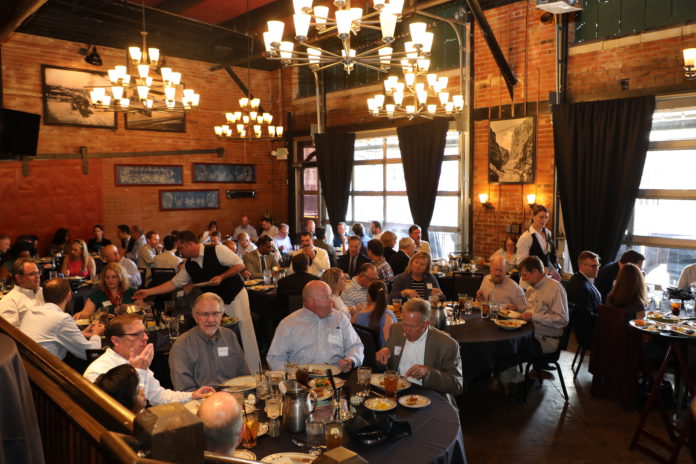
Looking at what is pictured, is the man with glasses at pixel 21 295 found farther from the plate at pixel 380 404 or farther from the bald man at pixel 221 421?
the bald man at pixel 221 421

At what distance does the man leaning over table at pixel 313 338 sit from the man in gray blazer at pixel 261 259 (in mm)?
4016

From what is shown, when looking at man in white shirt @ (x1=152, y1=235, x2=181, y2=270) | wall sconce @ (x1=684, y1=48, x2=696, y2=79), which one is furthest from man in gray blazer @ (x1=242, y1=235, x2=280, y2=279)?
wall sconce @ (x1=684, y1=48, x2=696, y2=79)

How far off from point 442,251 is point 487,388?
5.11 meters

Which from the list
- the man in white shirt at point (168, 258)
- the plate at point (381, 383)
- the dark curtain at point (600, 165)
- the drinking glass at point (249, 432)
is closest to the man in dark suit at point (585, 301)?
the dark curtain at point (600, 165)

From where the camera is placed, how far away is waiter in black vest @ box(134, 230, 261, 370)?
544 cm

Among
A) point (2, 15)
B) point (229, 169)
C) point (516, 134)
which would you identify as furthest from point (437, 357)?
point (229, 169)

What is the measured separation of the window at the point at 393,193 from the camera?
10.1m

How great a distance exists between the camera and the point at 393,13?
389 centimetres

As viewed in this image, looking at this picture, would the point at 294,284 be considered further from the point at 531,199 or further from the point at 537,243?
the point at 531,199

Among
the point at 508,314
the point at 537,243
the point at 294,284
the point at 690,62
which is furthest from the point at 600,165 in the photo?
the point at 294,284

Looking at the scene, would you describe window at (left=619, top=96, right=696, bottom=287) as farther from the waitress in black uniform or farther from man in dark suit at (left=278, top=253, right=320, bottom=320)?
man in dark suit at (left=278, top=253, right=320, bottom=320)

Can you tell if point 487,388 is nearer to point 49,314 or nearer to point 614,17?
point 49,314

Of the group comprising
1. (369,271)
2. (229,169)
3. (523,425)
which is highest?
(229,169)

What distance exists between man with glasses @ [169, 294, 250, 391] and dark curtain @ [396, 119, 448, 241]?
7.10 m
